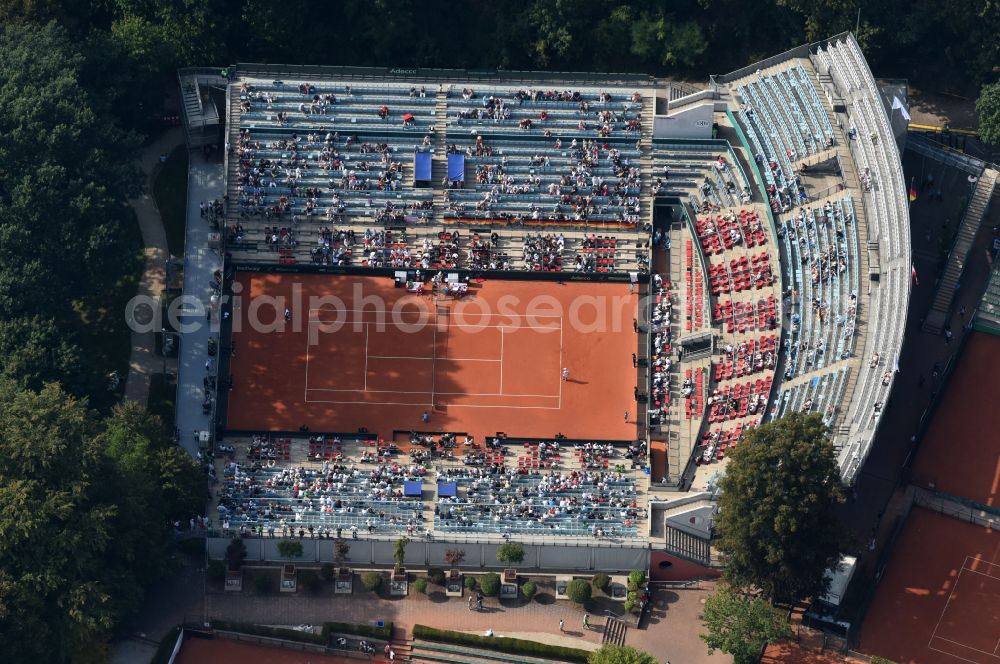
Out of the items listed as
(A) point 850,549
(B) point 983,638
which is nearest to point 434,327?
(A) point 850,549

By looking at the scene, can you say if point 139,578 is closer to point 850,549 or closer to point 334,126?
point 334,126

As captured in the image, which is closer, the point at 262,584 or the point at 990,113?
the point at 262,584

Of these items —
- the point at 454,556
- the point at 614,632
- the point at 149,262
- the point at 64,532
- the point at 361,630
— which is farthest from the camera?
the point at 149,262

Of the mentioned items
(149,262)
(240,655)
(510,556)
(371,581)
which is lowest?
(240,655)

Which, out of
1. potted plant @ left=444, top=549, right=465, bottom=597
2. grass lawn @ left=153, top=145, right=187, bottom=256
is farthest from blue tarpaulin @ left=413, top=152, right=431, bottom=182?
potted plant @ left=444, top=549, right=465, bottom=597

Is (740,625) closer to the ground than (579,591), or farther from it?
closer to the ground

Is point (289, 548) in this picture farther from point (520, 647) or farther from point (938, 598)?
point (938, 598)

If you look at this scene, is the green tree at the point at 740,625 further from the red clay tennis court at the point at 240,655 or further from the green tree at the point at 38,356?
the green tree at the point at 38,356

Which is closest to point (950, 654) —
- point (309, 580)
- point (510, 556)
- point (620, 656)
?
point (620, 656)
